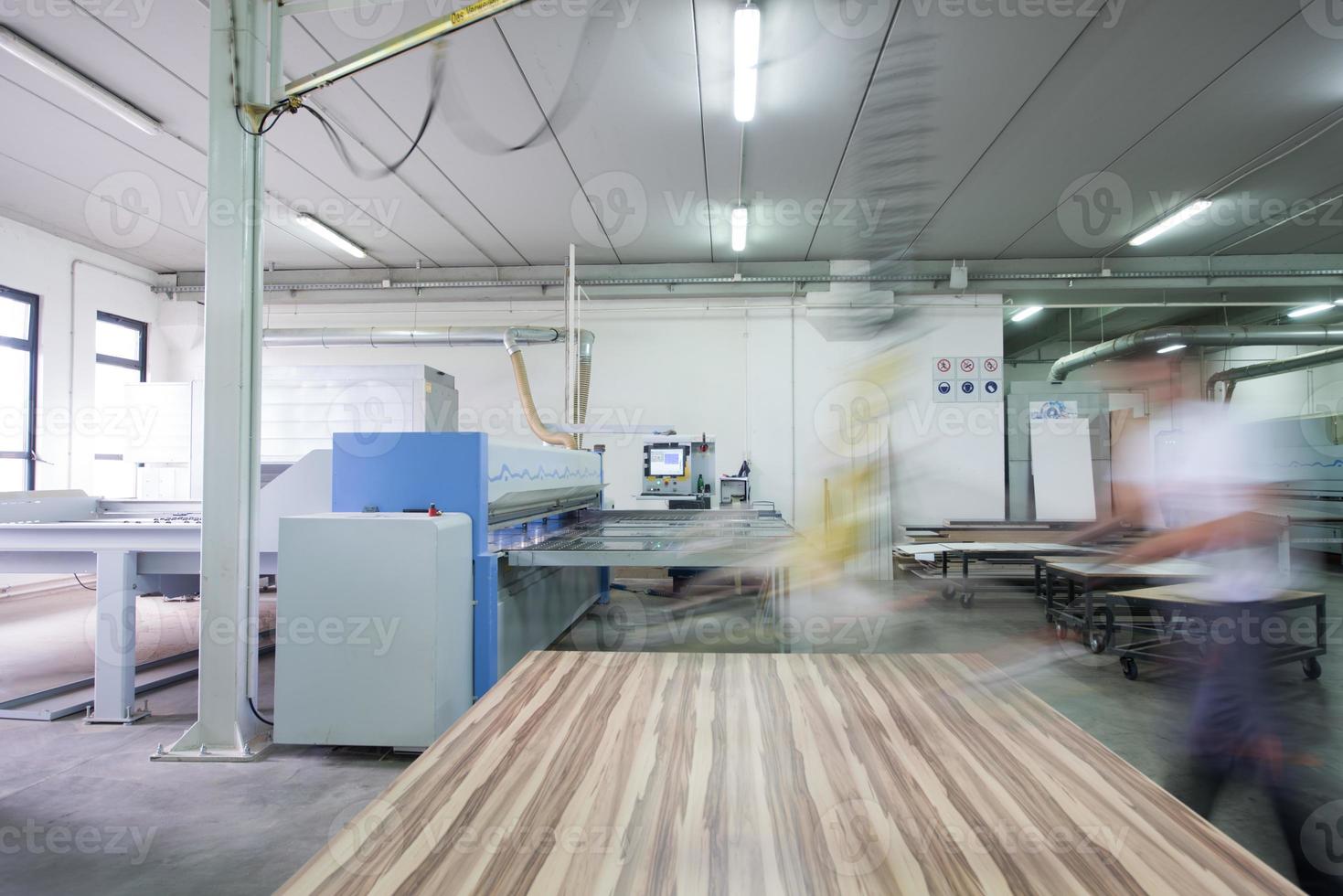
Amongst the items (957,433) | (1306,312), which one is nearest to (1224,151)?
(957,433)

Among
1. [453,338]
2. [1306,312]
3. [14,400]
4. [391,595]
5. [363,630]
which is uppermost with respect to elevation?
[1306,312]

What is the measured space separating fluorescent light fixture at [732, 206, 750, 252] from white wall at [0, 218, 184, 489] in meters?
6.41

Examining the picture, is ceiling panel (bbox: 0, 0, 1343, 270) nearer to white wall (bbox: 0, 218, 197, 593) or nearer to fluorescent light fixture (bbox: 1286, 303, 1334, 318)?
white wall (bbox: 0, 218, 197, 593)

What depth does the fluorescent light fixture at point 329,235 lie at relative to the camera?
18.5ft

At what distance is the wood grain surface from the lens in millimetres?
629

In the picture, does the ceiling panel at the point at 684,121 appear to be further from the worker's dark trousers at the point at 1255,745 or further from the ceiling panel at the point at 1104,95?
the worker's dark trousers at the point at 1255,745

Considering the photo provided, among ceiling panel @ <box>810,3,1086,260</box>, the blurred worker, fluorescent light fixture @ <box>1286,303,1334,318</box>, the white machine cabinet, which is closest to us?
ceiling panel @ <box>810,3,1086,260</box>

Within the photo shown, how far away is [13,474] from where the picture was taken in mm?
5840

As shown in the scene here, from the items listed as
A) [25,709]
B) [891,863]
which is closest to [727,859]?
[891,863]

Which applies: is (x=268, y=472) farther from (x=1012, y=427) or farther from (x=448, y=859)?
(x=1012, y=427)

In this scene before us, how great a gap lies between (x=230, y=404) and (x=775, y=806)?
8.50 ft

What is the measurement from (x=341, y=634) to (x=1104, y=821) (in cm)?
242

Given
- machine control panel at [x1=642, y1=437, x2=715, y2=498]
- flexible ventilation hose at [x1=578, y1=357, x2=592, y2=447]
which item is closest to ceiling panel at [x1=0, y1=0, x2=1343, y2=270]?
flexible ventilation hose at [x1=578, y1=357, x2=592, y2=447]

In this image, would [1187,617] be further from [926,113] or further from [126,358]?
[126,358]
